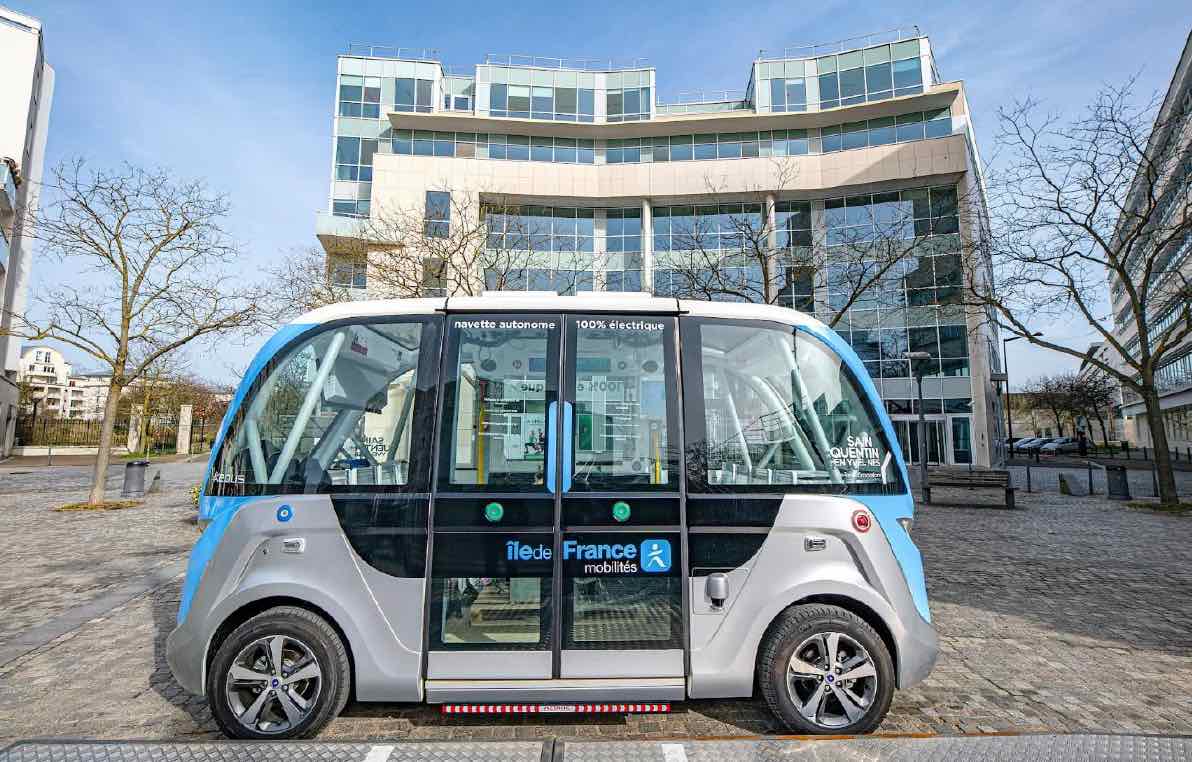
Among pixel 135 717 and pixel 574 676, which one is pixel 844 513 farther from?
pixel 135 717

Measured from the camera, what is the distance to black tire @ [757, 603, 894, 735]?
342cm

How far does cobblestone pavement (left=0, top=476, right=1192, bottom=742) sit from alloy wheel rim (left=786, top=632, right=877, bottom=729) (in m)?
0.39

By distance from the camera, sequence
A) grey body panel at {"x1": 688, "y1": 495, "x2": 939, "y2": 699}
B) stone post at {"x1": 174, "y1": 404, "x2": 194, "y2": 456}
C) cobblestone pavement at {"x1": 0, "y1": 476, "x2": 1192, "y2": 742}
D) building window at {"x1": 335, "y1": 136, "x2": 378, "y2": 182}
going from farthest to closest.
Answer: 1. stone post at {"x1": 174, "y1": 404, "x2": 194, "y2": 456}
2. building window at {"x1": 335, "y1": 136, "x2": 378, "y2": 182}
3. cobblestone pavement at {"x1": 0, "y1": 476, "x2": 1192, "y2": 742}
4. grey body panel at {"x1": 688, "y1": 495, "x2": 939, "y2": 699}

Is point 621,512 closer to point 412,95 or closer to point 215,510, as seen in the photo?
point 215,510

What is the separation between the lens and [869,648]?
3449 mm

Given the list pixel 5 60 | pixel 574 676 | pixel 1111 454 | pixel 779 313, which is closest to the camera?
pixel 574 676

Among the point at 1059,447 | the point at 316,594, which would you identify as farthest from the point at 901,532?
the point at 1059,447

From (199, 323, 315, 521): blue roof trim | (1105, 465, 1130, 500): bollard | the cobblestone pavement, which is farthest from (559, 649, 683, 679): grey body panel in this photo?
(1105, 465, 1130, 500): bollard

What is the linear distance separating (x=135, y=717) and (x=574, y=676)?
2.83 metres

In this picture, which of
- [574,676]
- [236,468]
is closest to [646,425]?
[574,676]

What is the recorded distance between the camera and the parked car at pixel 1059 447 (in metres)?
48.4

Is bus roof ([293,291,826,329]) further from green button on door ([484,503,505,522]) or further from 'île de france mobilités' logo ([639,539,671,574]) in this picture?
'île de france mobilités' logo ([639,539,671,574])

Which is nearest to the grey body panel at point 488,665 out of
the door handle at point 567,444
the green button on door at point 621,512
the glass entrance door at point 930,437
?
the green button on door at point 621,512

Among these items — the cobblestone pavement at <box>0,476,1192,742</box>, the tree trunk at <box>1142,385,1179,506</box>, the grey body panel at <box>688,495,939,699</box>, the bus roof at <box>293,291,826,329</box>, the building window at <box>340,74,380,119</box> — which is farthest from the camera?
the building window at <box>340,74,380,119</box>
